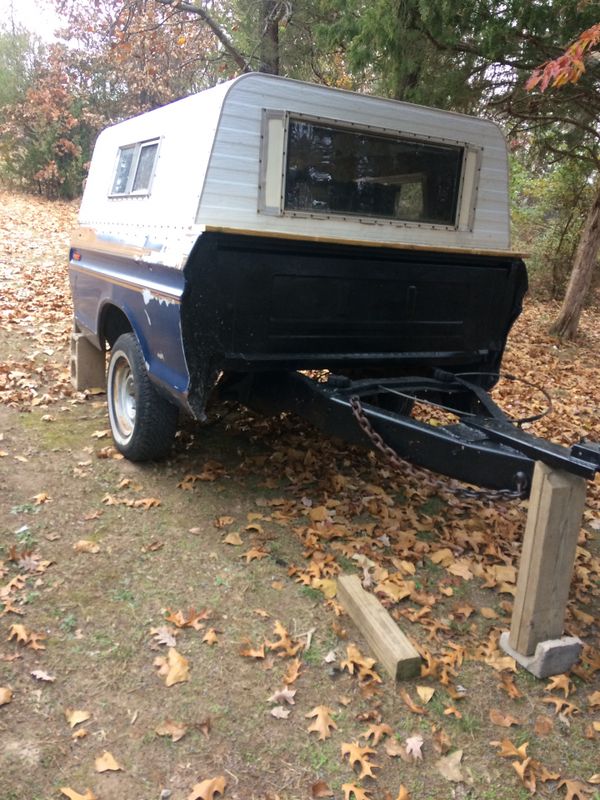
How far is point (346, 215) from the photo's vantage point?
415 centimetres

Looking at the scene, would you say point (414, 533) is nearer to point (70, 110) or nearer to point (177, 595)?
point (177, 595)

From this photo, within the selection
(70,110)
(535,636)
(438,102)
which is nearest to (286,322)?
(535,636)

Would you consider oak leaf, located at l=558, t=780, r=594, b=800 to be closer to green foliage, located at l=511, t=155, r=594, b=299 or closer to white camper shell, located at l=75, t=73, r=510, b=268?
white camper shell, located at l=75, t=73, r=510, b=268

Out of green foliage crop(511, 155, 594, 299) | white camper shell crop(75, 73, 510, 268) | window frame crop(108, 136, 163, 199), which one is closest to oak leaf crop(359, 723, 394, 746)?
white camper shell crop(75, 73, 510, 268)

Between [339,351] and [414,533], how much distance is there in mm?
1251

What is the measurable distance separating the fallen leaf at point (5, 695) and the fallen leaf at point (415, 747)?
162 centimetres

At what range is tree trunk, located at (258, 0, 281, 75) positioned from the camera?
10359mm

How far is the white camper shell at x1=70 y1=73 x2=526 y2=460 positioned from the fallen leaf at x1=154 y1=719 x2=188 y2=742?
1638 millimetres

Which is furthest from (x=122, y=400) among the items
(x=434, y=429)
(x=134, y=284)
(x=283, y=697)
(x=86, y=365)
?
(x=283, y=697)

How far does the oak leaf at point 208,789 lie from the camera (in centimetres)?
232

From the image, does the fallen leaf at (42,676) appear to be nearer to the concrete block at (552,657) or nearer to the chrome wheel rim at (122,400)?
the concrete block at (552,657)

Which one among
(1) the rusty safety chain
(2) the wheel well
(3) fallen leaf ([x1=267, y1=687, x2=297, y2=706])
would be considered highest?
(2) the wheel well

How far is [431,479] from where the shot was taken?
2990 mm

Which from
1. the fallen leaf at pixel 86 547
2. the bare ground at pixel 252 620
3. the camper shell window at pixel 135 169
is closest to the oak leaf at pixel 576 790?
the bare ground at pixel 252 620
